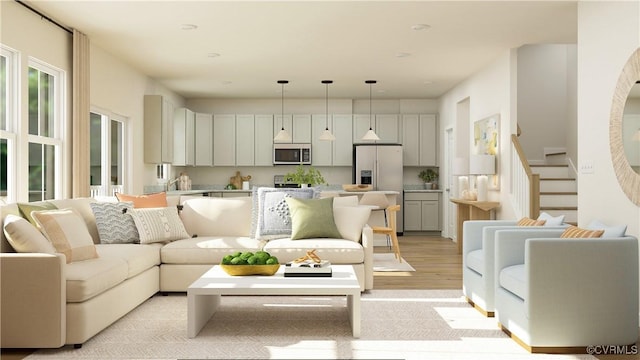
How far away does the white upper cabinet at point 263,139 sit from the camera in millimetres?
11422

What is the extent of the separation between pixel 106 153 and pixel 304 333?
15.4 ft

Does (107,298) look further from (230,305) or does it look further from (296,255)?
(296,255)

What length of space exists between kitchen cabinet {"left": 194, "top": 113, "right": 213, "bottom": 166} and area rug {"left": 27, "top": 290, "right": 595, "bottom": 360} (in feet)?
21.0

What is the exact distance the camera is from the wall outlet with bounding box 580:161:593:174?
5.08m

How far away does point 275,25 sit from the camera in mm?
6086

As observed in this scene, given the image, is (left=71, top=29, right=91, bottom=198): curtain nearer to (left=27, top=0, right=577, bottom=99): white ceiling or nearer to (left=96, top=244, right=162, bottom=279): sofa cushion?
(left=27, top=0, right=577, bottom=99): white ceiling

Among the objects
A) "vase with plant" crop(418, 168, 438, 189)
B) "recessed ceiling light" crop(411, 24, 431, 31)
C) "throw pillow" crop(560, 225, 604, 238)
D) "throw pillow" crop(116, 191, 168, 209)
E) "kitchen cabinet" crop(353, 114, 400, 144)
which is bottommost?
"throw pillow" crop(560, 225, 604, 238)

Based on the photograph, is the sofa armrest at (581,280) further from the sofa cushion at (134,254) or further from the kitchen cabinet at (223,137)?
the kitchen cabinet at (223,137)

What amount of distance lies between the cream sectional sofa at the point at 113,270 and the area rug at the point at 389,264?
1409mm

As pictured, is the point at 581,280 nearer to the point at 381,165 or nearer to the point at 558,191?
the point at 558,191

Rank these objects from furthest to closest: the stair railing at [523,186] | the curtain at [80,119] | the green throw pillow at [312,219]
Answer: the stair railing at [523,186] → the curtain at [80,119] → the green throw pillow at [312,219]

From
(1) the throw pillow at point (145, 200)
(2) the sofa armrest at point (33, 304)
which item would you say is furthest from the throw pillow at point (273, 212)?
(2) the sofa armrest at point (33, 304)

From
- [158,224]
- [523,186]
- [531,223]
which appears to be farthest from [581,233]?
[158,224]

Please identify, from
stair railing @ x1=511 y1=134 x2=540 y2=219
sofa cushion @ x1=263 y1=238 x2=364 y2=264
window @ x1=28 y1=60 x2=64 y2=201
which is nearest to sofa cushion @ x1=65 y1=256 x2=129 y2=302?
sofa cushion @ x1=263 y1=238 x2=364 y2=264
